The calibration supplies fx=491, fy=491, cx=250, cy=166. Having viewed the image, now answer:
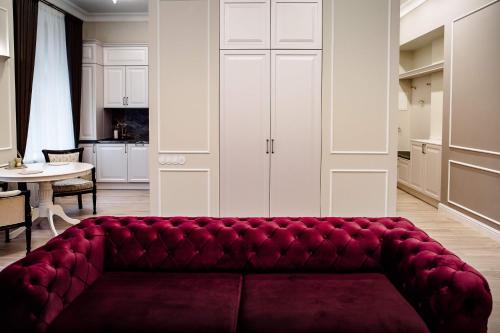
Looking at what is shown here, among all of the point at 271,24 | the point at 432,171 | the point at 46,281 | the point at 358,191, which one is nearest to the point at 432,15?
the point at 432,171

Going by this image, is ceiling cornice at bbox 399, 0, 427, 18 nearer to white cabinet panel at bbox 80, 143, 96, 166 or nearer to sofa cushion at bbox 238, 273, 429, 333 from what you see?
white cabinet panel at bbox 80, 143, 96, 166

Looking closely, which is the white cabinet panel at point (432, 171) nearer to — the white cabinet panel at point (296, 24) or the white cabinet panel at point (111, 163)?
the white cabinet panel at point (296, 24)

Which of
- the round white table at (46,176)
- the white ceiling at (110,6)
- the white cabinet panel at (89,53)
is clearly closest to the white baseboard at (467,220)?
the round white table at (46,176)

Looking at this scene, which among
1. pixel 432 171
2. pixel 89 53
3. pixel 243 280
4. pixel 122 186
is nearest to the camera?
A: pixel 243 280

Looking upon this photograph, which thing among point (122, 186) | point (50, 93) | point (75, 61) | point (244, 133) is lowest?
point (122, 186)

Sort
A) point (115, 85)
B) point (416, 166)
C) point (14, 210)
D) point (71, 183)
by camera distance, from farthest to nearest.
Answer: point (115, 85), point (416, 166), point (71, 183), point (14, 210)

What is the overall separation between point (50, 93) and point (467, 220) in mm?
5710

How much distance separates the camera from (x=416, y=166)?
725 centimetres

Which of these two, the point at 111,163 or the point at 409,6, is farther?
the point at 111,163

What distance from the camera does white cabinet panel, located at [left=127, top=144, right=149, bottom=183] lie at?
7.79 m

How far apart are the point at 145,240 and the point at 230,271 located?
0.44 meters

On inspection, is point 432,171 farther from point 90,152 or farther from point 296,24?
point 90,152

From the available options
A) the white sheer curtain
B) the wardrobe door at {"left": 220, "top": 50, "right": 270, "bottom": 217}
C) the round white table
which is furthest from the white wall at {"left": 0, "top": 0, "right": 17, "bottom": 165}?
the wardrobe door at {"left": 220, "top": 50, "right": 270, "bottom": 217}

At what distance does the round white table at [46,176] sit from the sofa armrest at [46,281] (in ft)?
7.84
